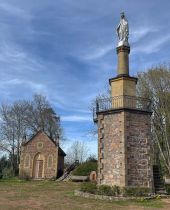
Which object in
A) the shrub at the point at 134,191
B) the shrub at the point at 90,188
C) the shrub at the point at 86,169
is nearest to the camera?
the shrub at the point at 134,191

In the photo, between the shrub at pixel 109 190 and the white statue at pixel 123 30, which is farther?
the white statue at pixel 123 30

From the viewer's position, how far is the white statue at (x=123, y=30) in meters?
22.8

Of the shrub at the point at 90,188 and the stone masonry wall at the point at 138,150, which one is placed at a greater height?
the stone masonry wall at the point at 138,150

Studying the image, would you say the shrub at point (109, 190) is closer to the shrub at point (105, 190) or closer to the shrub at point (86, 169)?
the shrub at point (105, 190)

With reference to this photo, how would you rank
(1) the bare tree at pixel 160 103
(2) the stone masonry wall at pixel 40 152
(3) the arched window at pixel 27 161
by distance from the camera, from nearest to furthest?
1. (1) the bare tree at pixel 160 103
2. (2) the stone masonry wall at pixel 40 152
3. (3) the arched window at pixel 27 161

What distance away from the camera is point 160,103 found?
29.4 m

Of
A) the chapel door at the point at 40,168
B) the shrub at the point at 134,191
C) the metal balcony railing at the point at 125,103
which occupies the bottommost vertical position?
the shrub at the point at 134,191

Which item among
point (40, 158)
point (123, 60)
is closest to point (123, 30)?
point (123, 60)

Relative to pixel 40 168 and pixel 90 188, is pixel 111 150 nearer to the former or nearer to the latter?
pixel 90 188

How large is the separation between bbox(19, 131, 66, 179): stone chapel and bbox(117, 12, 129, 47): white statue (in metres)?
21.5

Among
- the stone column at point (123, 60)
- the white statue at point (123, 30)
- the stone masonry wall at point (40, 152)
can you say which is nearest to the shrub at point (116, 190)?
the stone column at point (123, 60)

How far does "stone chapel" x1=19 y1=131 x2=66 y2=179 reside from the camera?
40.2 metres

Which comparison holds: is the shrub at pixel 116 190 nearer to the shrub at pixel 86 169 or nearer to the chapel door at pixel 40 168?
the shrub at pixel 86 169

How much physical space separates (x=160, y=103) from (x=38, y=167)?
18.9m
